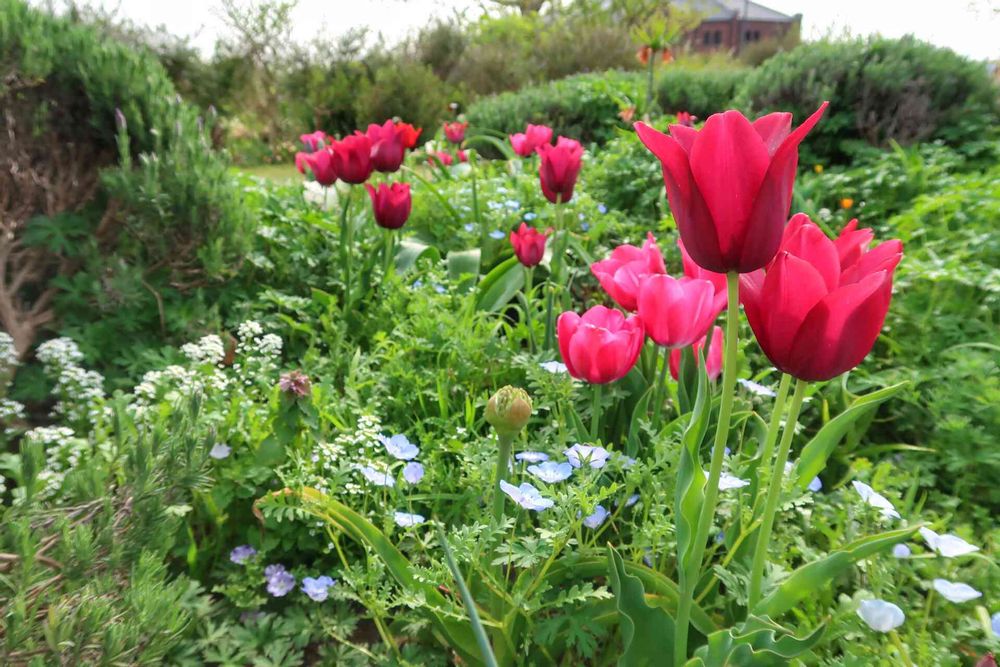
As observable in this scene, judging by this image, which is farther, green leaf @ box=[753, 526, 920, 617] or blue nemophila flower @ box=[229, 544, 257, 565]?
blue nemophila flower @ box=[229, 544, 257, 565]

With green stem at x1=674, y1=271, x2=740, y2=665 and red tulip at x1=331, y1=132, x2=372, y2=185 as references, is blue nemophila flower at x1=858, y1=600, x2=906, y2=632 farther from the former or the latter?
red tulip at x1=331, y1=132, x2=372, y2=185

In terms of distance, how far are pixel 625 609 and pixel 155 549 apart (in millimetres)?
801

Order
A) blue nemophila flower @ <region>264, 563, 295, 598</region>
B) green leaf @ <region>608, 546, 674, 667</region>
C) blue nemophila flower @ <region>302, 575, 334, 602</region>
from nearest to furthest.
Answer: green leaf @ <region>608, 546, 674, 667</region> < blue nemophila flower @ <region>302, 575, 334, 602</region> < blue nemophila flower @ <region>264, 563, 295, 598</region>

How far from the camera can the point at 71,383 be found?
1.99 meters

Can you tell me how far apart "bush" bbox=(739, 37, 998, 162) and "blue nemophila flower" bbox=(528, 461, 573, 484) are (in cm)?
452

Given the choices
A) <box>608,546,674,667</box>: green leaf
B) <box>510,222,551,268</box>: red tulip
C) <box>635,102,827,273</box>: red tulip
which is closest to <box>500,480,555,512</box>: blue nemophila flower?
<box>608,546,674,667</box>: green leaf

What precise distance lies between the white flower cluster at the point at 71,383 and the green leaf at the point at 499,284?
4.25 ft

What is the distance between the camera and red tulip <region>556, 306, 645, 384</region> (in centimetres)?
123

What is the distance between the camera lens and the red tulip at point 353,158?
91.4 inches

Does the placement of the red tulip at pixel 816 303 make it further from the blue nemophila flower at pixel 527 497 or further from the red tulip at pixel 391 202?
the red tulip at pixel 391 202

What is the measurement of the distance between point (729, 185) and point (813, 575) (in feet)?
1.86

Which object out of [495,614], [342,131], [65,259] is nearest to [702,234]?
[495,614]

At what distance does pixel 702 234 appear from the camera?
0.72 m

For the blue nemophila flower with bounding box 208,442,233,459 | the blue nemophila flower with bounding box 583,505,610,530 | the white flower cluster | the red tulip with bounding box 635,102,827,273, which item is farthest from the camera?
the white flower cluster
